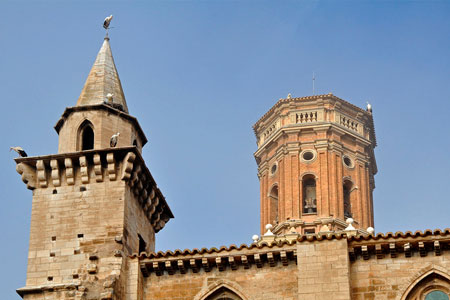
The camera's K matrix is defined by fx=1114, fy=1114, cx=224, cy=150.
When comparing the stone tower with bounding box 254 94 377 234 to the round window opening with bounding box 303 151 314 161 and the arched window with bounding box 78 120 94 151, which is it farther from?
the arched window with bounding box 78 120 94 151

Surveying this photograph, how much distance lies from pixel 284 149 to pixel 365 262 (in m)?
36.9

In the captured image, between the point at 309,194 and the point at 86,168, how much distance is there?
114 feet

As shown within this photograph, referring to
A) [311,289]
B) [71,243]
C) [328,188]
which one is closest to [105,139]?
[71,243]

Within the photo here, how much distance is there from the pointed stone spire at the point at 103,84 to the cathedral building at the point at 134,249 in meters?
0.04

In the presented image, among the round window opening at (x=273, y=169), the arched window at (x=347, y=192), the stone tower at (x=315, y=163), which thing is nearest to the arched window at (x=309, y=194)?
the stone tower at (x=315, y=163)

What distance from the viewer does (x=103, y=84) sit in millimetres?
37031

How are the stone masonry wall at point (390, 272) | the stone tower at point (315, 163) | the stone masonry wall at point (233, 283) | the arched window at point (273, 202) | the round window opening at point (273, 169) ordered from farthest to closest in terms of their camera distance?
the round window opening at point (273, 169), the arched window at point (273, 202), the stone tower at point (315, 163), the stone masonry wall at point (233, 283), the stone masonry wall at point (390, 272)

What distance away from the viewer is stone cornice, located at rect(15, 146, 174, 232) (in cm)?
3388

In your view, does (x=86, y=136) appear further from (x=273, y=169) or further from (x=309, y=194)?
(x=273, y=169)

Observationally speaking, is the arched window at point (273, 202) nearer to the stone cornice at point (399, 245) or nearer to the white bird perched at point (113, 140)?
the white bird perched at point (113, 140)

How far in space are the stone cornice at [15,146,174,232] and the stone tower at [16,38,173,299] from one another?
0.03m

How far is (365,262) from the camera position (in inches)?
1217

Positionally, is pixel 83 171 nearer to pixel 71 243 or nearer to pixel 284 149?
pixel 71 243

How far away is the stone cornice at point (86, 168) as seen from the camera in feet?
A: 111
